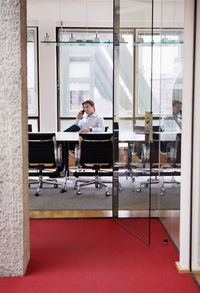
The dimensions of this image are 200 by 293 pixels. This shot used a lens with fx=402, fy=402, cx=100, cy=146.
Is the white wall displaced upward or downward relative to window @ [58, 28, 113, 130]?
downward

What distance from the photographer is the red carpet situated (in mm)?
2871

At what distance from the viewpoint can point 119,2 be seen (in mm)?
4266

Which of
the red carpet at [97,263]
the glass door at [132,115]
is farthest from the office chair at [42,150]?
the red carpet at [97,263]

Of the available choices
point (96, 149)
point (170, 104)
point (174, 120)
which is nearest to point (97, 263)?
point (174, 120)

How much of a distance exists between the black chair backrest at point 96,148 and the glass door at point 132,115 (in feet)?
3.59

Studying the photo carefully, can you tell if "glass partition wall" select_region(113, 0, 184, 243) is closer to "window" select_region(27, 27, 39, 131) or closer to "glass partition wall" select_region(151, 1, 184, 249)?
"glass partition wall" select_region(151, 1, 184, 249)

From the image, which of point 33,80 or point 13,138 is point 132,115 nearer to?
point 13,138

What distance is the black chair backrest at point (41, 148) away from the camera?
5613 mm

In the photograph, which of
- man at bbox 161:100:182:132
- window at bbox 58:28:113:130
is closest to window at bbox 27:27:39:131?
window at bbox 58:28:113:130

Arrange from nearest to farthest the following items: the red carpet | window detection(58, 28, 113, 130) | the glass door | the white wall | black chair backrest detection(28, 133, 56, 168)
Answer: the red carpet, the white wall, the glass door, black chair backrest detection(28, 133, 56, 168), window detection(58, 28, 113, 130)

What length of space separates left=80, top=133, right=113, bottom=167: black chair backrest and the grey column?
2618 mm

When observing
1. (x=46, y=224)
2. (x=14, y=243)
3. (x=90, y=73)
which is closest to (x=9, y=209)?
(x=14, y=243)

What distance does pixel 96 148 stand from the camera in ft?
18.9

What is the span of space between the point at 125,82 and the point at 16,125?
1715 millimetres
